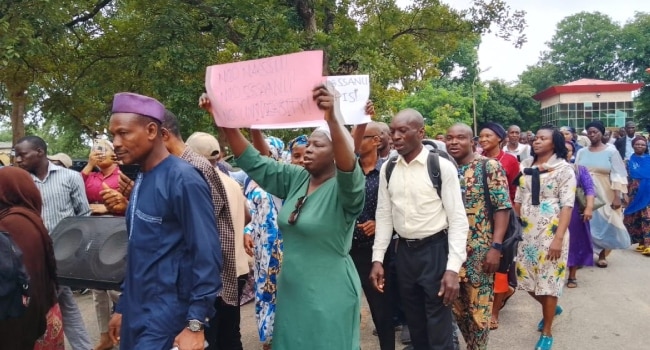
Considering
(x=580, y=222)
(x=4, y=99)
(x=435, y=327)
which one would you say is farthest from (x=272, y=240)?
(x=4, y=99)

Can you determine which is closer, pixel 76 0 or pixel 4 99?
pixel 76 0

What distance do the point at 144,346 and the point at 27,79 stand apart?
543 inches

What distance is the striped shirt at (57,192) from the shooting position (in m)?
5.05

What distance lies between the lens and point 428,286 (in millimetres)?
3520

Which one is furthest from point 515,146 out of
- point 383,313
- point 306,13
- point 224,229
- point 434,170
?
point 224,229

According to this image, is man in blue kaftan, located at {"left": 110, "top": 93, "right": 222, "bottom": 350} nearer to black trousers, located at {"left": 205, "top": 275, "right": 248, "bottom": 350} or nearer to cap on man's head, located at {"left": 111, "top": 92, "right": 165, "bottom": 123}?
cap on man's head, located at {"left": 111, "top": 92, "right": 165, "bottom": 123}

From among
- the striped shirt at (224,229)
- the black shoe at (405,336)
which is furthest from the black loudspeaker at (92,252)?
the black shoe at (405,336)

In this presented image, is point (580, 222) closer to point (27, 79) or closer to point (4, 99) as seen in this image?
point (27, 79)

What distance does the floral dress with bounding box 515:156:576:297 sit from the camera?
4.89 m

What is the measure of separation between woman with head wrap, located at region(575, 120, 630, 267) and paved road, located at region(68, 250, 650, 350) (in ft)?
2.06

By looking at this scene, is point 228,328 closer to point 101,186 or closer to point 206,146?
point 206,146

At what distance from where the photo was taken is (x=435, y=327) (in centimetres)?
353

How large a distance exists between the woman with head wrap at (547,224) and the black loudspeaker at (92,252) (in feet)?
11.2

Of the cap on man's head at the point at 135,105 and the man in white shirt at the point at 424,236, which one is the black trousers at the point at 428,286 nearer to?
the man in white shirt at the point at 424,236
